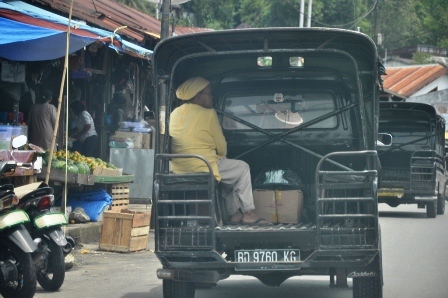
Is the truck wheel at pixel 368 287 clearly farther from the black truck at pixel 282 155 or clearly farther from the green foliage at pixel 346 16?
the green foliage at pixel 346 16

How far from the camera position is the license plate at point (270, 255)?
23.8ft

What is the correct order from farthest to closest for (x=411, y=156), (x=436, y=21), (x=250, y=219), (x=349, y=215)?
(x=436, y=21) < (x=411, y=156) < (x=250, y=219) < (x=349, y=215)

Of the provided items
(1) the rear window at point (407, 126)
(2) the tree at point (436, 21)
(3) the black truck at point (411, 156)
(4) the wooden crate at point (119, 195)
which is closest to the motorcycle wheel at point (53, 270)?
(4) the wooden crate at point (119, 195)

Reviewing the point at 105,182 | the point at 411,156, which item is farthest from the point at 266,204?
the point at 411,156

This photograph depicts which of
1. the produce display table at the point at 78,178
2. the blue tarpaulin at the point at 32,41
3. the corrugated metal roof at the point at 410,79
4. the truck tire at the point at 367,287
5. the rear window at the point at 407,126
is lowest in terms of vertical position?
the truck tire at the point at 367,287

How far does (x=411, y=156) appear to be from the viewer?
1927 centimetres

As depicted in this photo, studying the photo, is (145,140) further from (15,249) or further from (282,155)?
(15,249)

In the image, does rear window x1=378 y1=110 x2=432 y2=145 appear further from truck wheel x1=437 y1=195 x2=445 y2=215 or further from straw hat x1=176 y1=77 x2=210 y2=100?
straw hat x1=176 y1=77 x2=210 y2=100

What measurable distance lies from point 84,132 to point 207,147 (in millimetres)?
9034

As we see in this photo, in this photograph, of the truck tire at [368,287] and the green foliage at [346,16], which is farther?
the green foliage at [346,16]

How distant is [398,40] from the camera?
226 ft

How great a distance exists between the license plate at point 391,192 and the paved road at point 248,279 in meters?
5.13

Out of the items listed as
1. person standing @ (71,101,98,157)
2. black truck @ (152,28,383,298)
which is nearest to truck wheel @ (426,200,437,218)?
person standing @ (71,101,98,157)

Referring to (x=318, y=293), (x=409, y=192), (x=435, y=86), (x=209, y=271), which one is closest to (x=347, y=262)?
(x=209, y=271)
